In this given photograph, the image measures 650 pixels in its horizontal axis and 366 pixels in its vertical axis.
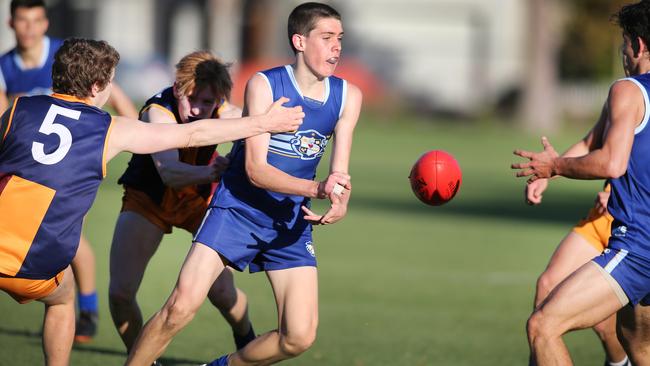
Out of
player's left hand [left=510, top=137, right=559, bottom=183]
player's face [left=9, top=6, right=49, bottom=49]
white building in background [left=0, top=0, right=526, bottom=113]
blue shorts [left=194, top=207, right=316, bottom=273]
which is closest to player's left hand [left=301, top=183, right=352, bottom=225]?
blue shorts [left=194, top=207, right=316, bottom=273]

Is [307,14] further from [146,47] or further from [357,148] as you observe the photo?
[146,47]

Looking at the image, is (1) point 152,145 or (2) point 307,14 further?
(2) point 307,14

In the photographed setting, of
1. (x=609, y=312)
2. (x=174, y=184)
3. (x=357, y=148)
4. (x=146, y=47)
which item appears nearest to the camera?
(x=609, y=312)

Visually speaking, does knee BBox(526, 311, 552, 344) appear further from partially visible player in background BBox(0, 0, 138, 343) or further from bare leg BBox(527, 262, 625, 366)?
Answer: partially visible player in background BBox(0, 0, 138, 343)

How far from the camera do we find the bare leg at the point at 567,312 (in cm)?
573

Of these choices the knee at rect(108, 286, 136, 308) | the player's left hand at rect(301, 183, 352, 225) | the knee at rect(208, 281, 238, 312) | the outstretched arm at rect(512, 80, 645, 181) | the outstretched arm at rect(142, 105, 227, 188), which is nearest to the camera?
the outstretched arm at rect(512, 80, 645, 181)

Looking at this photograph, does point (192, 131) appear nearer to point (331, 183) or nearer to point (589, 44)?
point (331, 183)

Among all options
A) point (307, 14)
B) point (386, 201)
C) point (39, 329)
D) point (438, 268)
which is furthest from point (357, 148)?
point (307, 14)

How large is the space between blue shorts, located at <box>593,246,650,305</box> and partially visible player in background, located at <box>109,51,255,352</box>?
2.62 metres

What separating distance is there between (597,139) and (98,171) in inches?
132

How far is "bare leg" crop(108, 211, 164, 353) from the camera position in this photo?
282 inches

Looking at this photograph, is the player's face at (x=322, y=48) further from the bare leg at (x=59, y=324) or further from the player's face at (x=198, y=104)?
the bare leg at (x=59, y=324)

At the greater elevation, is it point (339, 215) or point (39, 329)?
point (339, 215)

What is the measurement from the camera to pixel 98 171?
5.92 m
